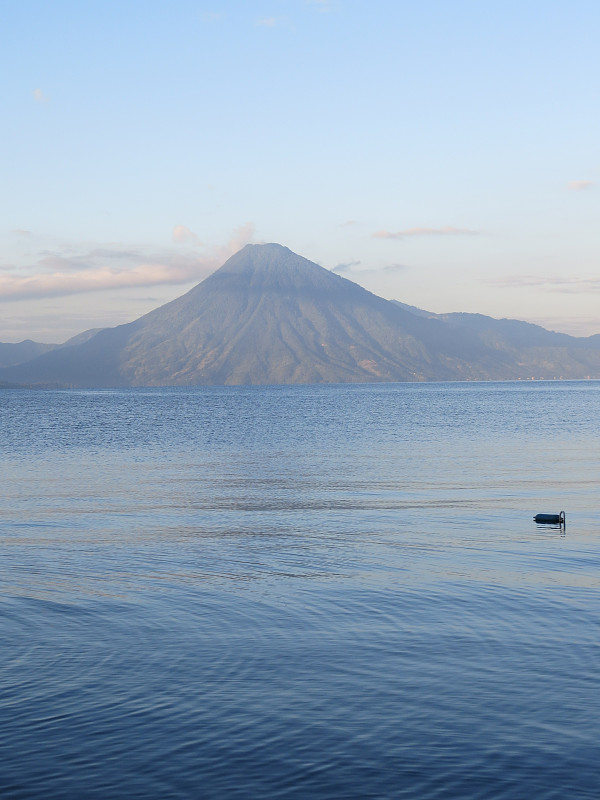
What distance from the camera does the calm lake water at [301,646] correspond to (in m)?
13.2

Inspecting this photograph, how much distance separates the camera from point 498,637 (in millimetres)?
19469

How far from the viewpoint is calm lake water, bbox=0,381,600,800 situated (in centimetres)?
1323

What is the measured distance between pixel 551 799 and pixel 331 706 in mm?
4501

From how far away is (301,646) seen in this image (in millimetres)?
18969

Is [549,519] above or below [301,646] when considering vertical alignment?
above

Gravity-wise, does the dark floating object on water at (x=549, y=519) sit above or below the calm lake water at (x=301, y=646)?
above

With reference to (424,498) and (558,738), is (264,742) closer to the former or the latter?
(558,738)

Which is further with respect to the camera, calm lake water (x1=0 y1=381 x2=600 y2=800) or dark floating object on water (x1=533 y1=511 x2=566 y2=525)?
dark floating object on water (x1=533 y1=511 x2=566 y2=525)

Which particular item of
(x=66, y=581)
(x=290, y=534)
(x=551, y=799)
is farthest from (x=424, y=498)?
(x=551, y=799)

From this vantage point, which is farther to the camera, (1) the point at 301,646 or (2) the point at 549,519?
(2) the point at 549,519

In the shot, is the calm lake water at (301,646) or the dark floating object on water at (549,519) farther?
the dark floating object on water at (549,519)

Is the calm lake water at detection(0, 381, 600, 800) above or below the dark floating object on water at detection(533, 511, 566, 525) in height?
below

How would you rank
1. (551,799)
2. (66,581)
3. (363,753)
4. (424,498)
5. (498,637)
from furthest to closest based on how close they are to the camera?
(424,498) < (66,581) < (498,637) < (363,753) < (551,799)

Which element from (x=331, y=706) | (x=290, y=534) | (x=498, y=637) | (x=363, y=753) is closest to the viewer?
(x=363, y=753)
